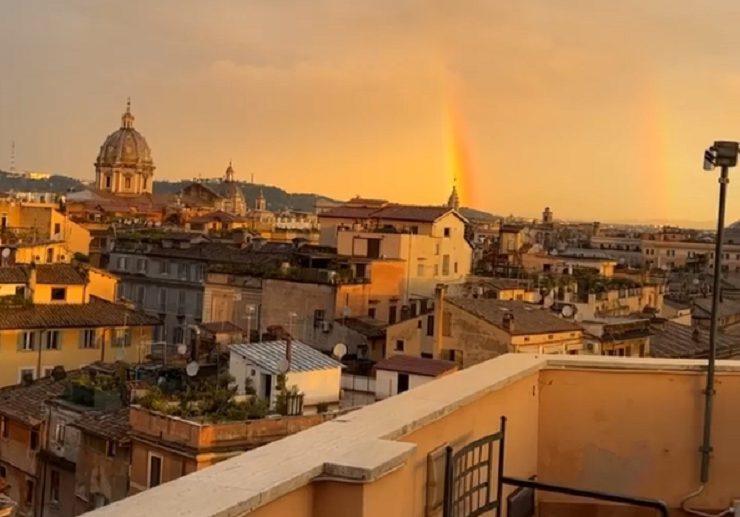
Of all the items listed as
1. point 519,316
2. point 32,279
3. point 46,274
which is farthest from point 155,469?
point 46,274

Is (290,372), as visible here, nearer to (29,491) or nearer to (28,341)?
(29,491)

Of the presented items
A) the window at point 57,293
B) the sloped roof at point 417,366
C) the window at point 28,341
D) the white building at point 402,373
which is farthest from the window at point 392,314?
the white building at point 402,373

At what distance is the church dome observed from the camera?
95.5 m

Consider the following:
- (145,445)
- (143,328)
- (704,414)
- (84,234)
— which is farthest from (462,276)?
(704,414)

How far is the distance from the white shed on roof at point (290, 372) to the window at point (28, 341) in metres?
9.59

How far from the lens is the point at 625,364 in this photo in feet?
14.1

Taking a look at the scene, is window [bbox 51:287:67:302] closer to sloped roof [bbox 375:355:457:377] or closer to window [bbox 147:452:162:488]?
sloped roof [bbox 375:355:457:377]

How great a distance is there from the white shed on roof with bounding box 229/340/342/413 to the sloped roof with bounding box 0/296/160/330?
964cm

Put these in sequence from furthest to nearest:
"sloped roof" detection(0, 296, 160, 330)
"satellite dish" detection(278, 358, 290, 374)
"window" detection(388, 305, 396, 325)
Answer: "window" detection(388, 305, 396, 325) < "sloped roof" detection(0, 296, 160, 330) < "satellite dish" detection(278, 358, 290, 374)

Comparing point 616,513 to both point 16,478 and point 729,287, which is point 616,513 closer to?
point 16,478

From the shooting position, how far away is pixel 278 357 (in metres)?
17.8

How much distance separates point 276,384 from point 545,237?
249 feet

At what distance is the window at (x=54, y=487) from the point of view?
17.2 meters

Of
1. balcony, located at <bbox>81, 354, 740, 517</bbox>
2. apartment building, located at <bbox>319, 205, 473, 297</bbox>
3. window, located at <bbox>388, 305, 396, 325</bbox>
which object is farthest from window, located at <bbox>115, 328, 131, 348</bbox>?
balcony, located at <bbox>81, 354, 740, 517</bbox>
